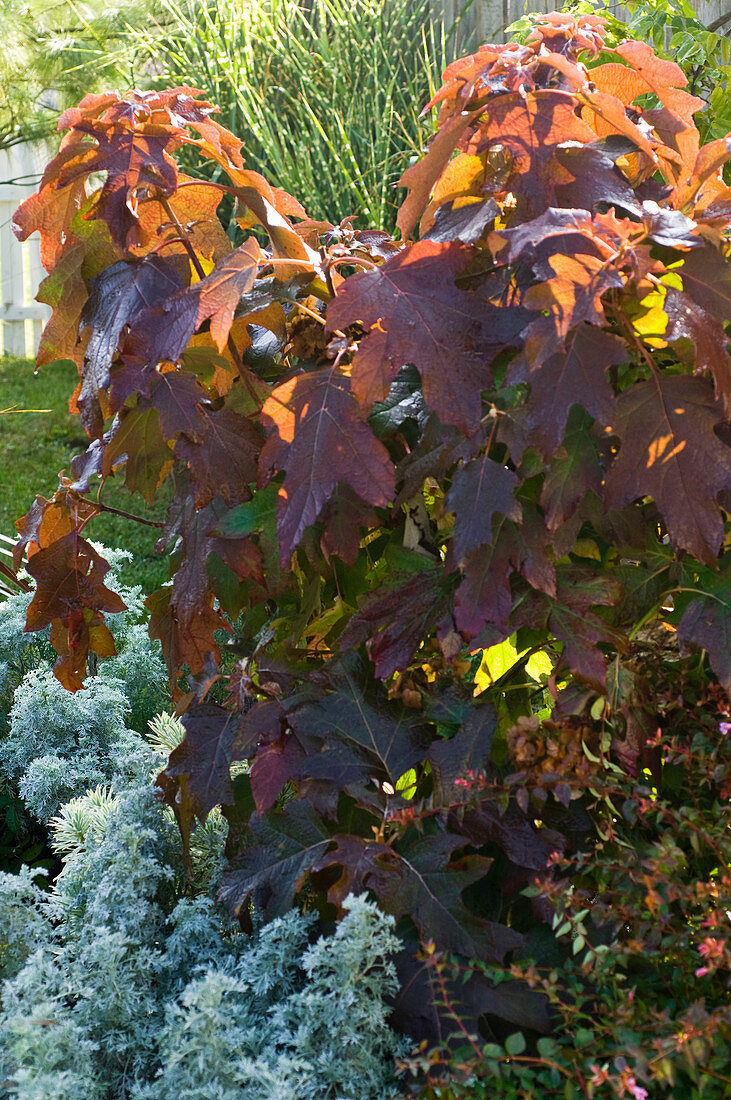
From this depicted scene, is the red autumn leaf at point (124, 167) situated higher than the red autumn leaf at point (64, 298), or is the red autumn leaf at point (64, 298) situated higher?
the red autumn leaf at point (124, 167)

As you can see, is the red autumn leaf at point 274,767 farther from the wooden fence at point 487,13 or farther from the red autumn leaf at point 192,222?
the wooden fence at point 487,13

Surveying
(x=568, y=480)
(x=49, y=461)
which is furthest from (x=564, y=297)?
(x=49, y=461)

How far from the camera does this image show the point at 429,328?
3.26 ft

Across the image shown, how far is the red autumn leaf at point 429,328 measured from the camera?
969mm

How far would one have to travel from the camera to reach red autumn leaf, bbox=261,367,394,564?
0.99 m

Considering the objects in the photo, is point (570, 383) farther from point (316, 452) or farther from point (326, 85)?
point (326, 85)

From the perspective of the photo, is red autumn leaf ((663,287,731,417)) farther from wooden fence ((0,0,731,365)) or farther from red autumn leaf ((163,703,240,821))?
wooden fence ((0,0,731,365))

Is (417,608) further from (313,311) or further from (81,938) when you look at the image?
(81,938)

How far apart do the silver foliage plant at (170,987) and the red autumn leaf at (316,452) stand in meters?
0.41

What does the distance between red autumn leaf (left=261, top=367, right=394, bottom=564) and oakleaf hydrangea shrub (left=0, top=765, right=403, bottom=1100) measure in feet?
1.34

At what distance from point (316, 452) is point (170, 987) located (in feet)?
2.32

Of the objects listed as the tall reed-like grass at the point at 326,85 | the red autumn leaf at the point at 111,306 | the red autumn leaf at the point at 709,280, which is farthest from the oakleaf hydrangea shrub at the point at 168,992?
the tall reed-like grass at the point at 326,85

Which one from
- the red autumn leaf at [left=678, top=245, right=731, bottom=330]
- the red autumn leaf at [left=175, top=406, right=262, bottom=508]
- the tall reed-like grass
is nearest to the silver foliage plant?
the red autumn leaf at [left=175, top=406, right=262, bottom=508]

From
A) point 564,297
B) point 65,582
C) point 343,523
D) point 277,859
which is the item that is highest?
point 564,297
